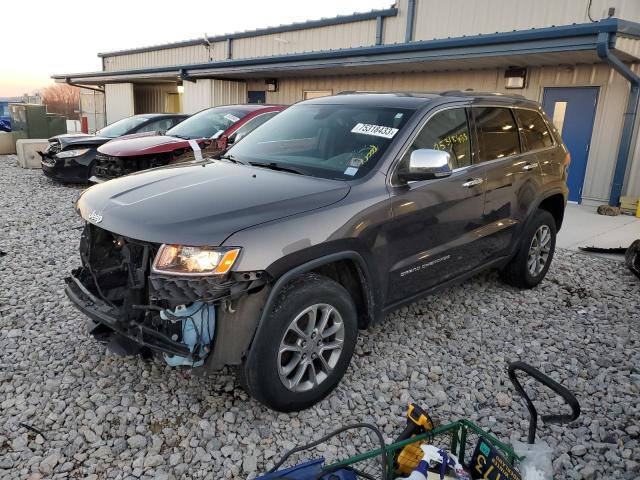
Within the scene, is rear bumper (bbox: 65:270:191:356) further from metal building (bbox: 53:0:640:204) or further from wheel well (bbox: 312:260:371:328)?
metal building (bbox: 53:0:640:204)

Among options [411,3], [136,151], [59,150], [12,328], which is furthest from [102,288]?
[411,3]

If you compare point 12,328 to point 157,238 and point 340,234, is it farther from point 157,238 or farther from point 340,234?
point 340,234

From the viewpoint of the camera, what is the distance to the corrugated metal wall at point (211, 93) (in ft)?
51.1

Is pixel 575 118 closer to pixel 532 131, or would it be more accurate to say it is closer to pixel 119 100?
pixel 532 131

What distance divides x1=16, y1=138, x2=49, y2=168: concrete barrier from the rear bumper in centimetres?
1117

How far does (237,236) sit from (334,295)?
688 millimetres

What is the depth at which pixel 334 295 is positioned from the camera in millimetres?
2803

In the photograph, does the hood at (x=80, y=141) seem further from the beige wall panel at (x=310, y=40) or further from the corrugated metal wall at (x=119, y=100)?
the corrugated metal wall at (x=119, y=100)

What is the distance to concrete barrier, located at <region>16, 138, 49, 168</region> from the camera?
12.4m

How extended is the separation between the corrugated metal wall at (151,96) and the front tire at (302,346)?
21937mm

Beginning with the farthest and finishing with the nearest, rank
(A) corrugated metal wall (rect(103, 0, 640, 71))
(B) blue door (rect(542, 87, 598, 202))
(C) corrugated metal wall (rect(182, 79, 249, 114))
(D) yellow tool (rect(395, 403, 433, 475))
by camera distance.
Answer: (C) corrugated metal wall (rect(182, 79, 249, 114)), (A) corrugated metal wall (rect(103, 0, 640, 71)), (B) blue door (rect(542, 87, 598, 202)), (D) yellow tool (rect(395, 403, 433, 475))

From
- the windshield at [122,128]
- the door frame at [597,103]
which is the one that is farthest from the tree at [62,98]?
the door frame at [597,103]

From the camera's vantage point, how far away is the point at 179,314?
2508 millimetres

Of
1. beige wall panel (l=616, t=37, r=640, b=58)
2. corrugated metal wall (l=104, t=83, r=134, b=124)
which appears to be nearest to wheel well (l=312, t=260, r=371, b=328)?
beige wall panel (l=616, t=37, r=640, b=58)
